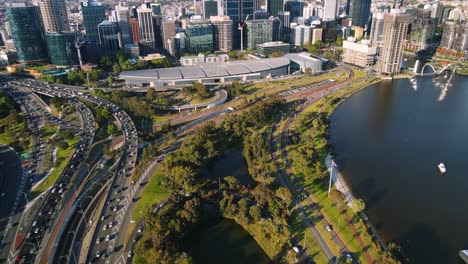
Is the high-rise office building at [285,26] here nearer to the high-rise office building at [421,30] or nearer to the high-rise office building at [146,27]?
the high-rise office building at [421,30]

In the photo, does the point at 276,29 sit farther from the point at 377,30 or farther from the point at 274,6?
the point at 377,30

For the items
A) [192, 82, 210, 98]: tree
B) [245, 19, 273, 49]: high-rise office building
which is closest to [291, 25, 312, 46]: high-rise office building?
[245, 19, 273, 49]: high-rise office building

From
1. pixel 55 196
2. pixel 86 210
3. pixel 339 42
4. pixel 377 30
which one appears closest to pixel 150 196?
pixel 86 210

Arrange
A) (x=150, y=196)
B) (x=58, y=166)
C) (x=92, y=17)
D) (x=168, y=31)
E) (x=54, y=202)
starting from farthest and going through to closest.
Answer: (x=168, y=31) < (x=92, y=17) < (x=58, y=166) < (x=150, y=196) < (x=54, y=202)

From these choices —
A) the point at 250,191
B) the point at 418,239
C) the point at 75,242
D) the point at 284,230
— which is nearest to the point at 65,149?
the point at 75,242

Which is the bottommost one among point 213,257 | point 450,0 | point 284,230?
point 213,257

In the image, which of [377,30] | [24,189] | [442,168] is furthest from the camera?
[377,30]

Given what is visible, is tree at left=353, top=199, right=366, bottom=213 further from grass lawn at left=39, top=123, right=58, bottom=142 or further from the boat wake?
the boat wake

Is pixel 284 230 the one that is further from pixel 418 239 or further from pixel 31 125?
pixel 31 125
